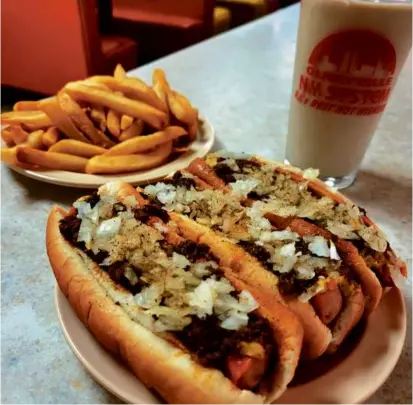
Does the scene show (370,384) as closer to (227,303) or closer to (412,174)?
(227,303)

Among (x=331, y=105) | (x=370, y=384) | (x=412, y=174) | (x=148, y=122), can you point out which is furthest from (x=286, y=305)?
(x=412, y=174)

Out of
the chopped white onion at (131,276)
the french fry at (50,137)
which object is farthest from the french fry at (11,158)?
the chopped white onion at (131,276)

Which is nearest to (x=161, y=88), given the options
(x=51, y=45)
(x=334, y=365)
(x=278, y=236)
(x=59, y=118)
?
(x=59, y=118)

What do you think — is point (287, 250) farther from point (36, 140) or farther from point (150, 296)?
point (36, 140)

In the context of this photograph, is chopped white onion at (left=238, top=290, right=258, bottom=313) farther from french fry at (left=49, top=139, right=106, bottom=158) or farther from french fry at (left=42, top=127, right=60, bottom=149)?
french fry at (left=42, top=127, right=60, bottom=149)

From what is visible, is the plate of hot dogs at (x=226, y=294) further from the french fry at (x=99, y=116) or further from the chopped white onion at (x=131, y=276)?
the french fry at (x=99, y=116)
